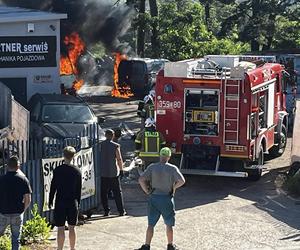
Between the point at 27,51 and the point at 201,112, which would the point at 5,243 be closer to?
the point at 201,112

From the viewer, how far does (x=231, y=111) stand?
14.5m

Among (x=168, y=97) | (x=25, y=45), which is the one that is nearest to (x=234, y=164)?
(x=168, y=97)

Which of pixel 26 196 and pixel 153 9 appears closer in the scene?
pixel 26 196

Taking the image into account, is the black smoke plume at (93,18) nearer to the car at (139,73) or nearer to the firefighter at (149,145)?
the car at (139,73)

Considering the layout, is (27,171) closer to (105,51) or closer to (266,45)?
(105,51)

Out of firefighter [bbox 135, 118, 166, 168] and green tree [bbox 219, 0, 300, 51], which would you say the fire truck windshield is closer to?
firefighter [bbox 135, 118, 166, 168]

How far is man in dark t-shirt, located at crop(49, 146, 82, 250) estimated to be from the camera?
30.2 feet

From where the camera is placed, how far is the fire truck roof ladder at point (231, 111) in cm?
1445

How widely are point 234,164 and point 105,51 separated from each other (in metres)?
25.4

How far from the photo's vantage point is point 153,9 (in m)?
40.8

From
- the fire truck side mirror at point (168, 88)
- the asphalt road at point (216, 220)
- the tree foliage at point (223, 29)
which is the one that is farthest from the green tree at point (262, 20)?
the fire truck side mirror at point (168, 88)

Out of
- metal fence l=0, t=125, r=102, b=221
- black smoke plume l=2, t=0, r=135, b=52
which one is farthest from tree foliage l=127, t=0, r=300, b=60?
metal fence l=0, t=125, r=102, b=221

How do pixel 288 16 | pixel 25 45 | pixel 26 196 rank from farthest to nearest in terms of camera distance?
pixel 288 16, pixel 25 45, pixel 26 196

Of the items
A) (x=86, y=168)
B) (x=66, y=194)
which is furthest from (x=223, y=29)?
(x=66, y=194)
